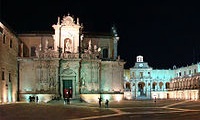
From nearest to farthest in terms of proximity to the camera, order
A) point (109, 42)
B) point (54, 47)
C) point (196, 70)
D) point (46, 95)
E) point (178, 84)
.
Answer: point (46, 95), point (54, 47), point (109, 42), point (196, 70), point (178, 84)

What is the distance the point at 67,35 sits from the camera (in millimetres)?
66500

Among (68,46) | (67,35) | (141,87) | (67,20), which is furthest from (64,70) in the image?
(141,87)

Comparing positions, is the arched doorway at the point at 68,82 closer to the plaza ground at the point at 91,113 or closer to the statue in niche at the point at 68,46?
the statue in niche at the point at 68,46

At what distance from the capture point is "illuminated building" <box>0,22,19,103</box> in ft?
170

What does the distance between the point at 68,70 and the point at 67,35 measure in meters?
6.72

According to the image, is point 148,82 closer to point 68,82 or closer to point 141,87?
point 141,87

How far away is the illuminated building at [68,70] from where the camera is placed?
6400 centimetres

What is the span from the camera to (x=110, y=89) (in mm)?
68688

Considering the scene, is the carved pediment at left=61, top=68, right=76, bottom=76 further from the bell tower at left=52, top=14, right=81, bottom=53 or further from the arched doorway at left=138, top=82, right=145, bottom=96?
the arched doorway at left=138, top=82, right=145, bottom=96

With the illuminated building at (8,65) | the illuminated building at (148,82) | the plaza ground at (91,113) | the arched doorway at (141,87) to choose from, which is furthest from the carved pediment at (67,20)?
the arched doorway at (141,87)

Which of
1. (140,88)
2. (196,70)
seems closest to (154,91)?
(140,88)

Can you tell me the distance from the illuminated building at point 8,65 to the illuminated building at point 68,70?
8.56 ft

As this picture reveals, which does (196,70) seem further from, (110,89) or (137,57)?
(110,89)

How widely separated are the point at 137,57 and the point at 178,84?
2048cm
